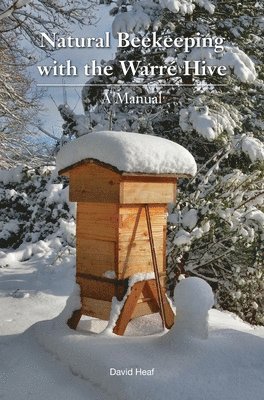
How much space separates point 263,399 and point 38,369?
1.93 m

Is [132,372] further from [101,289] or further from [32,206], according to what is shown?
[32,206]

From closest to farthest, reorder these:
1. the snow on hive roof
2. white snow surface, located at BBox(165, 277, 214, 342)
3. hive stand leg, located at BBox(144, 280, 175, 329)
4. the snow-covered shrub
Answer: white snow surface, located at BBox(165, 277, 214, 342), the snow on hive roof, hive stand leg, located at BBox(144, 280, 175, 329), the snow-covered shrub

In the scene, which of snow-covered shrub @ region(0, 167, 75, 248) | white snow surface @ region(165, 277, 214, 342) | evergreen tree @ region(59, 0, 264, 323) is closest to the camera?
white snow surface @ region(165, 277, 214, 342)

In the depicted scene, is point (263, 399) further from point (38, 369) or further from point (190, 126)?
point (190, 126)

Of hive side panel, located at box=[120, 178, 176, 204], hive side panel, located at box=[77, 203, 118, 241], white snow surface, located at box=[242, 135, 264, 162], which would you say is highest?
white snow surface, located at box=[242, 135, 264, 162]

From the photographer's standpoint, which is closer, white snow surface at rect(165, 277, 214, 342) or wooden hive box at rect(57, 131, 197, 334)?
white snow surface at rect(165, 277, 214, 342)

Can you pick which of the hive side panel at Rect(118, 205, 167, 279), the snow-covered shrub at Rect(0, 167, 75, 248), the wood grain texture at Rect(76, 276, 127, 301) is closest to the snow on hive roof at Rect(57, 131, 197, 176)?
the hive side panel at Rect(118, 205, 167, 279)

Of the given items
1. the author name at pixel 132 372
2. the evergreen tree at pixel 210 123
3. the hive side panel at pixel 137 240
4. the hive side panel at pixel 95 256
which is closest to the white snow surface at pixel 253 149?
the evergreen tree at pixel 210 123

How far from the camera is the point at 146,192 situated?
426cm

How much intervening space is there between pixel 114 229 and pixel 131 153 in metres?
0.73

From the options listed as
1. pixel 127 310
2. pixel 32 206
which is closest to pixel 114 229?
pixel 127 310

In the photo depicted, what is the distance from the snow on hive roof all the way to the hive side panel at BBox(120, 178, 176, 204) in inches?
7.3

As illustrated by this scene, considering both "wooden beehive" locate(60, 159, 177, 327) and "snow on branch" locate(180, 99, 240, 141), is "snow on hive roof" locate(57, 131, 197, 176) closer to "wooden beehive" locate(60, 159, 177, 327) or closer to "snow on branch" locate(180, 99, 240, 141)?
"wooden beehive" locate(60, 159, 177, 327)

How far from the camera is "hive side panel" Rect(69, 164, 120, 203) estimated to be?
4.07 meters
